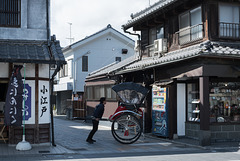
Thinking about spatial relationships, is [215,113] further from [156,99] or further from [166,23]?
[166,23]

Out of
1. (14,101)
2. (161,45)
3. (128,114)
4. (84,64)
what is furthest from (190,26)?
(84,64)

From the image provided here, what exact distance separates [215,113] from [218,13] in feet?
14.8

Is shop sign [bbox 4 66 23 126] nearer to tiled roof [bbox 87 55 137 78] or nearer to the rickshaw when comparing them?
the rickshaw

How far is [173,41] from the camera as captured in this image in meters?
17.3

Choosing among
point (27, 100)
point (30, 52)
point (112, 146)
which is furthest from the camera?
point (112, 146)

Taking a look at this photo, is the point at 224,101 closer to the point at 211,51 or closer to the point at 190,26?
the point at 211,51

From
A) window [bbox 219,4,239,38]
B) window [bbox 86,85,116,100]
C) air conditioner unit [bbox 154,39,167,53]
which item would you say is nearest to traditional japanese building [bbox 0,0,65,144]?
air conditioner unit [bbox 154,39,167,53]

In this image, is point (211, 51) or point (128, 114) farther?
point (128, 114)

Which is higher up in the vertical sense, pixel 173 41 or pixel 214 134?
pixel 173 41

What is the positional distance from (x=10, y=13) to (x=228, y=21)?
374 inches

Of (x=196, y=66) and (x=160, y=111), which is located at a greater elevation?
(x=196, y=66)

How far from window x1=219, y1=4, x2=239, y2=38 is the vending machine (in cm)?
378

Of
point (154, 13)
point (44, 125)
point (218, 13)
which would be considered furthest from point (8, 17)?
point (218, 13)

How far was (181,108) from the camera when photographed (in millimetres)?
16766
